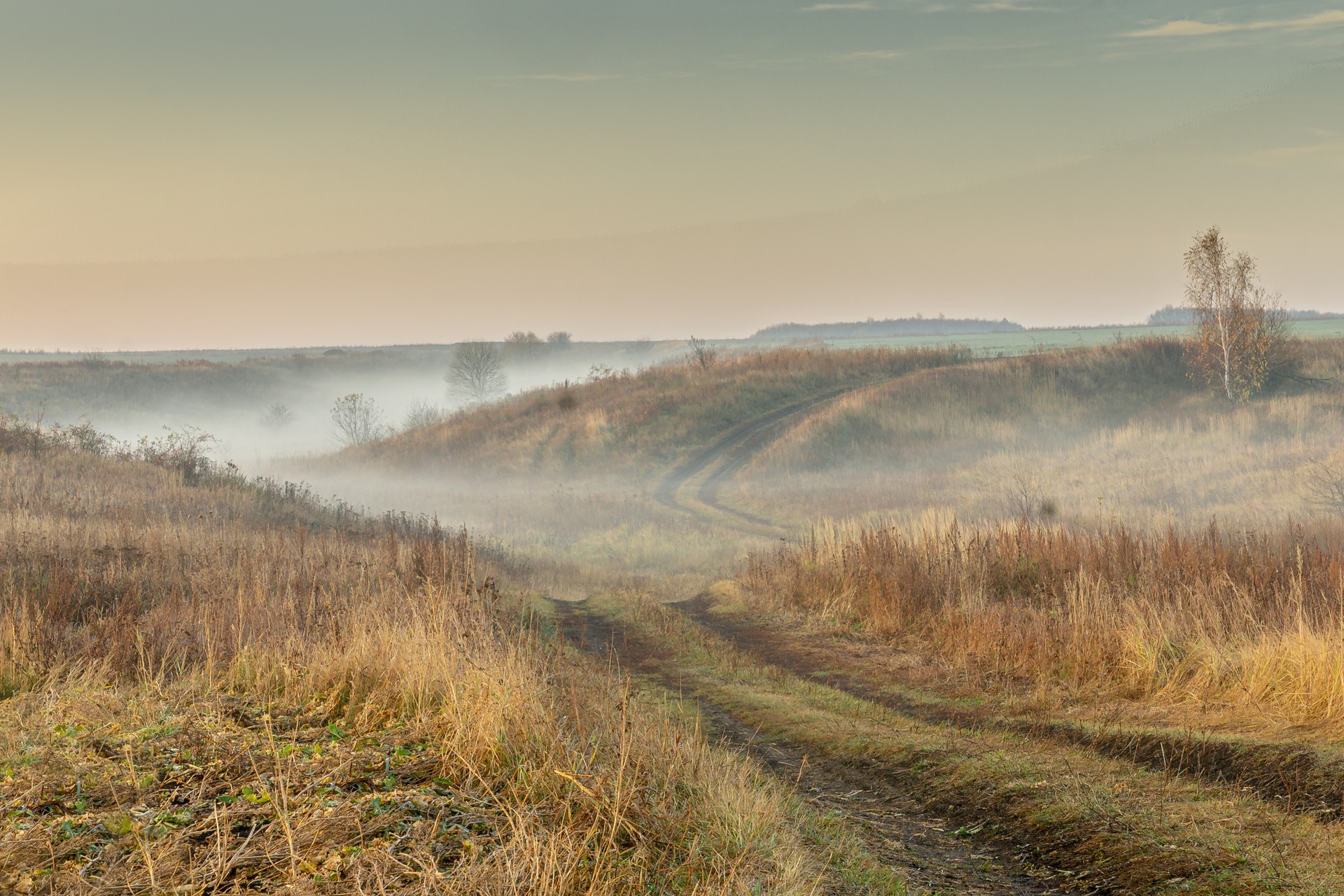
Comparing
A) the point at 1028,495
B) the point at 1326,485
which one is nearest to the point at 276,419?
the point at 1028,495

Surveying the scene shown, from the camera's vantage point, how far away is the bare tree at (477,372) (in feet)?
321

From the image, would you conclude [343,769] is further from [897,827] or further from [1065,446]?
[1065,446]

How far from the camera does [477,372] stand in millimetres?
97625

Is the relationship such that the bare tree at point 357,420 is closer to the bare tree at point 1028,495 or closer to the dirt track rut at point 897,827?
the bare tree at point 1028,495

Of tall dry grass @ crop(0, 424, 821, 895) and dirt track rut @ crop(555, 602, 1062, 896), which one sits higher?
tall dry grass @ crop(0, 424, 821, 895)

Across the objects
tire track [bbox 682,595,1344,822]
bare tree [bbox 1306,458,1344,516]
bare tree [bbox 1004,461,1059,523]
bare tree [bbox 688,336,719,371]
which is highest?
bare tree [bbox 688,336,719,371]

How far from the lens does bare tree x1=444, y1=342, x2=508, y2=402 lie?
321 feet

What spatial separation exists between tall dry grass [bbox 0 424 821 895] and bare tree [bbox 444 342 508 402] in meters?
89.0

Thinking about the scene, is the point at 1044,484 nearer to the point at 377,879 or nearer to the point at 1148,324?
the point at 377,879

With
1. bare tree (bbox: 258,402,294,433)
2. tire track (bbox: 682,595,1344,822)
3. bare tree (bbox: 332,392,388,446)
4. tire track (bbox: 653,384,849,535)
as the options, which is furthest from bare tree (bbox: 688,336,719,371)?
bare tree (bbox: 258,402,294,433)

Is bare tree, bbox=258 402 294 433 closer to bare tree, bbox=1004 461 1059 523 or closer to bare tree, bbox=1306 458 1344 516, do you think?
bare tree, bbox=1004 461 1059 523

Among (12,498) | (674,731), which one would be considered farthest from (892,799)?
(12,498)

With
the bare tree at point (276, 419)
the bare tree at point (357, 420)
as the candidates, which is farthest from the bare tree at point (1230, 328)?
the bare tree at point (276, 419)

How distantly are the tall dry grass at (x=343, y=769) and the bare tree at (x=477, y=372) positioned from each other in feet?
292
